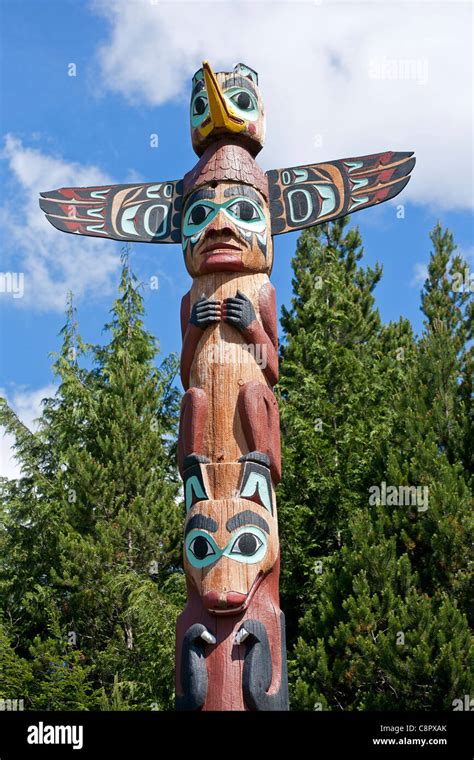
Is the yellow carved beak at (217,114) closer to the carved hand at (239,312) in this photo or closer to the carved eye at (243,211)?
the carved eye at (243,211)

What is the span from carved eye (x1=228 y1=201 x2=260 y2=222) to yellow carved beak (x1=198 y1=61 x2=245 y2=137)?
90cm

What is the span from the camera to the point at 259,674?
6766 mm

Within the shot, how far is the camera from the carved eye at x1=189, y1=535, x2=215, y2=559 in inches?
285

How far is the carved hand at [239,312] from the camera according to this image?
8.20 m

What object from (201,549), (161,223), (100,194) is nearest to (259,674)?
(201,549)

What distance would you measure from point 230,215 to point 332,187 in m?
1.49

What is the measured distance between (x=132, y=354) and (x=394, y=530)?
8.21 m

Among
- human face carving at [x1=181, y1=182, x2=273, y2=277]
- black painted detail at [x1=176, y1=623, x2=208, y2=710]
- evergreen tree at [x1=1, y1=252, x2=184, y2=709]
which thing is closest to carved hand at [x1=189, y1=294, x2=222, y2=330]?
human face carving at [x1=181, y1=182, x2=273, y2=277]

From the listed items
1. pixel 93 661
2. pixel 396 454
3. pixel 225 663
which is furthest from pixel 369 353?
pixel 225 663

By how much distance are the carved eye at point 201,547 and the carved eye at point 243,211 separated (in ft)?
10.1

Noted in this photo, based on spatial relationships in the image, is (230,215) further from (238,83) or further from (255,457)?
(255,457)

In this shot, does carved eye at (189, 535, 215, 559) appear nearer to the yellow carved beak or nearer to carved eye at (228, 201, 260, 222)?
carved eye at (228, 201, 260, 222)

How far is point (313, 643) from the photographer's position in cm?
1230

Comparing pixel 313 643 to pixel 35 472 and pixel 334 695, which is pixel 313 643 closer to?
pixel 334 695
